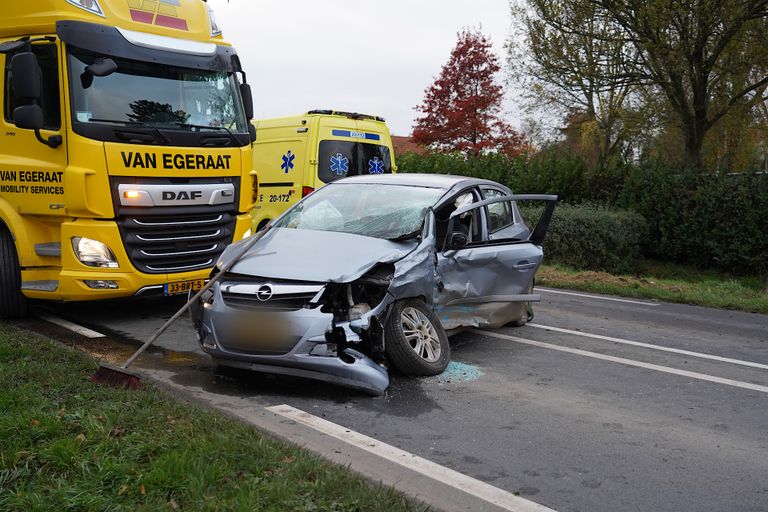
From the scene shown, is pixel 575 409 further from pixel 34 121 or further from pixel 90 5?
pixel 90 5

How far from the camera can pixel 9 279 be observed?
7223mm

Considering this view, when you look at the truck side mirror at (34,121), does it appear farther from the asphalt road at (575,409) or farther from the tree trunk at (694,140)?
the tree trunk at (694,140)

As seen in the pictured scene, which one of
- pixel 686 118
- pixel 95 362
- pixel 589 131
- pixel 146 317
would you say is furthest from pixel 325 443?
pixel 589 131

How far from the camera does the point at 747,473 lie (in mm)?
3980

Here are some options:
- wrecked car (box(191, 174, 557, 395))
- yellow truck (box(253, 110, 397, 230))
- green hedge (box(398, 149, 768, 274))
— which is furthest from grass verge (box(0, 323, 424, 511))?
green hedge (box(398, 149, 768, 274))

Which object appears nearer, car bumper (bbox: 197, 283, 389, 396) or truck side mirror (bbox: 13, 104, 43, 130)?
car bumper (bbox: 197, 283, 389, 396)

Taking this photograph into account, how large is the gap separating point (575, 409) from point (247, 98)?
5.39 m

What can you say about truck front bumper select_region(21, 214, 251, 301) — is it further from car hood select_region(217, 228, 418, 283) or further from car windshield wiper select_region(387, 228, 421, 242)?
car windshield wiper select_region(387, 228, 421, 242)

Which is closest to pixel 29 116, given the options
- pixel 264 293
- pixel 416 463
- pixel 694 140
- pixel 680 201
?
pixel 264 293

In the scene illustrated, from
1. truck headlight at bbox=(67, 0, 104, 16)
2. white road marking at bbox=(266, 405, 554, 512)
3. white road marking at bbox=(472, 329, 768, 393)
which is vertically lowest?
white road marking at bbox=(472, 329, 768, 393)

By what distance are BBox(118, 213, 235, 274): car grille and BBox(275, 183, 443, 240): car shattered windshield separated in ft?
4.39

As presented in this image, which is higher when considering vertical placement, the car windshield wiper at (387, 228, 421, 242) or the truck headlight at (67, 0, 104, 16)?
the truck headlight at (67, 0, 104, 16)

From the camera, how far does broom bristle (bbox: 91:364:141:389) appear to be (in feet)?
15.5

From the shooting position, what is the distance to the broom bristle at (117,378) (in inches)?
186
